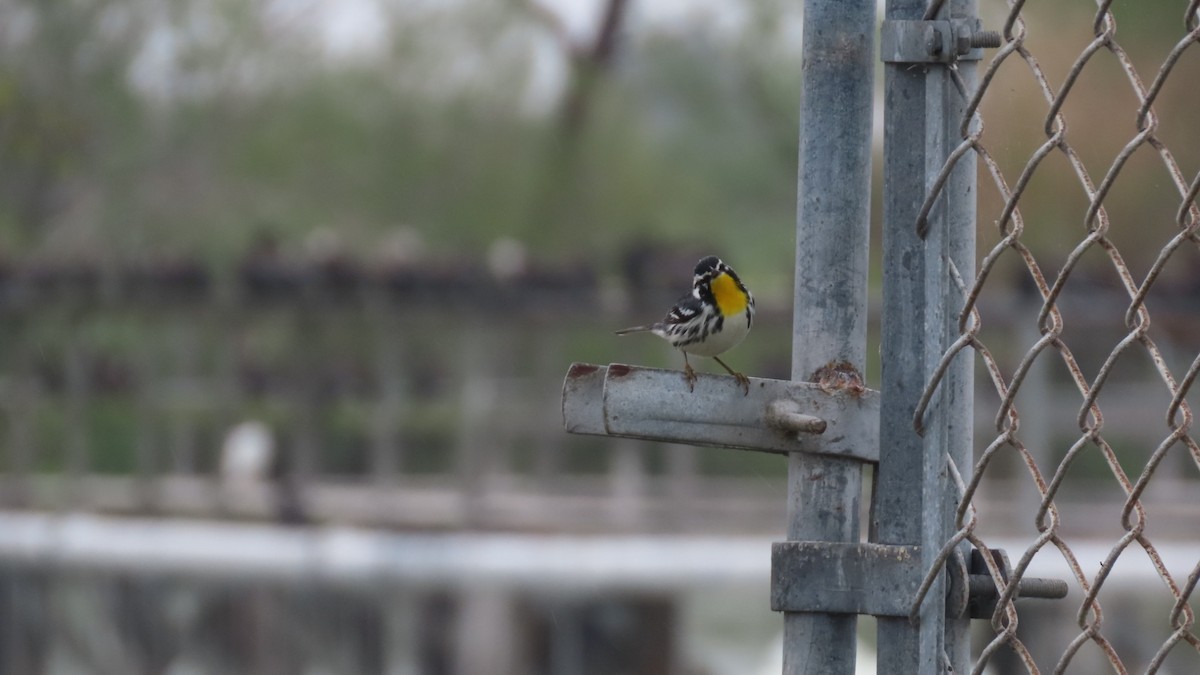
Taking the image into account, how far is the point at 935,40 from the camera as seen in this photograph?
988 mm

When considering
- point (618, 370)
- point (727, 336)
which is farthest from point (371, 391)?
point (618, 370)

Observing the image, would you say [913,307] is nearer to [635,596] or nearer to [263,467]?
[635,596]

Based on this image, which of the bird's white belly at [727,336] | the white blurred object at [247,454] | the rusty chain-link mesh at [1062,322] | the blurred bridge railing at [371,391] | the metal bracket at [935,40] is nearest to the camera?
the rusty chain-link mesh at [1062,322]

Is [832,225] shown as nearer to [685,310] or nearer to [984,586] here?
[984,586]

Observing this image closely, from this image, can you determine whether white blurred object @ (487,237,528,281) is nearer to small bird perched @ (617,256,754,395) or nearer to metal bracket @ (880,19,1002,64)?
small bird perched @ (617,256,754,395)

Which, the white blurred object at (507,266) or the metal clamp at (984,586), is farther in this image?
the white blurred object at (507,266)

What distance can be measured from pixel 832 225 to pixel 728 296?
3.17ft

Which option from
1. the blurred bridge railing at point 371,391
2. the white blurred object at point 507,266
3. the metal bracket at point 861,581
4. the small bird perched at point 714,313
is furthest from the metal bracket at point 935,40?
the white blurred object at point 507,266

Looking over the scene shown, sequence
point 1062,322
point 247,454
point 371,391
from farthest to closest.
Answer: point 247,454
point 371,391
point 1062,322

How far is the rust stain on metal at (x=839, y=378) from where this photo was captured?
102 cm

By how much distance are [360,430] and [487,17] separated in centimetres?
365

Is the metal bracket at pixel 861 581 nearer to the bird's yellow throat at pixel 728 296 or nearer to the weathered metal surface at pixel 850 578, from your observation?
the weathered metal surface at pixel 850 578

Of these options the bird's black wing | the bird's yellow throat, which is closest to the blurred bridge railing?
the bird's black wing

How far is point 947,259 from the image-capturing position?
1.00 metres
